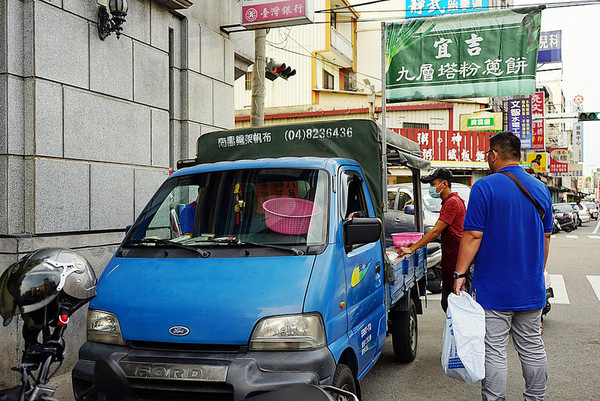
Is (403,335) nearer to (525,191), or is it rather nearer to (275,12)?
(525,191)

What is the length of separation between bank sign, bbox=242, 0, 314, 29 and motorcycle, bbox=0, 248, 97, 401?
284 inches

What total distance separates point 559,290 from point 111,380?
1068cm

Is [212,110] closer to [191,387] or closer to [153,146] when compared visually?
[153,146]

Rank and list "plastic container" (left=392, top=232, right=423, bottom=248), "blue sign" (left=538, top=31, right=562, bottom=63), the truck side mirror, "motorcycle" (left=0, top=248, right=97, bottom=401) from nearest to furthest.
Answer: "motorcycle" (left=0, top=248, right=97, bottom=401)
the truck side mirror
"plastic container" (left=392, top=232, right=423, bottom=248)
"blue sign" (left=538, top=31, right=562, bottom=63)

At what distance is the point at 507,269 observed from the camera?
4.11 meters

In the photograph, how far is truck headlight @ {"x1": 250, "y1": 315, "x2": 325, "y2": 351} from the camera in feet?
10.5

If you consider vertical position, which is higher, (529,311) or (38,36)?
(38,36)

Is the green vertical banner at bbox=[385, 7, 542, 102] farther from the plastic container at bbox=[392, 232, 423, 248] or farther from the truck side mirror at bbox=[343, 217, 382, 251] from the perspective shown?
the truck side mirror at bbox=[343, 217, 382, 251]

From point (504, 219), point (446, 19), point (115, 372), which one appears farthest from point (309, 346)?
point (446, 19)

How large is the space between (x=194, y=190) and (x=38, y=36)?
2.71 m

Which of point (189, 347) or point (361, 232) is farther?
point (361, 232)

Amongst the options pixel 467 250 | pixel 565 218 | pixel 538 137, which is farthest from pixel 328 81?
pixel 467 250

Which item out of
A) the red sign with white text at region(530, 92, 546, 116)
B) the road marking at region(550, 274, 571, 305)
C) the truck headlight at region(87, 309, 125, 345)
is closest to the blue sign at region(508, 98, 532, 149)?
the red sign with white text at region(530, 92, 546, 116)

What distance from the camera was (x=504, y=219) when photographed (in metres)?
4.12
